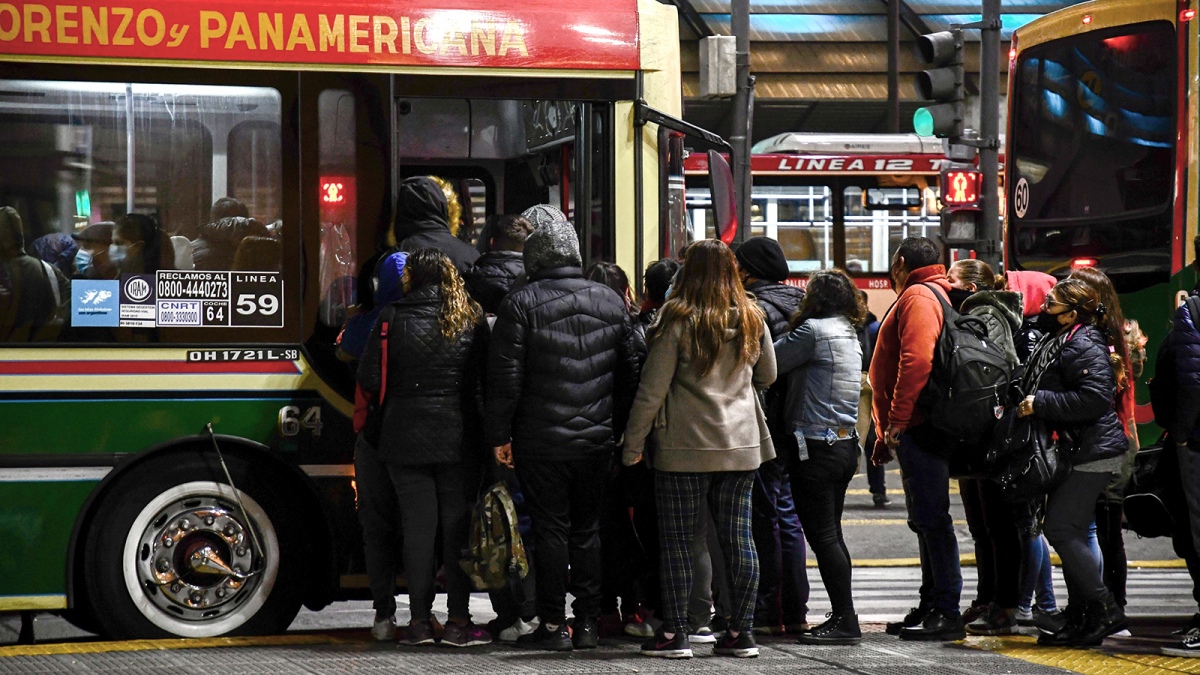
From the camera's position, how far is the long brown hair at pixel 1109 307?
277 inches

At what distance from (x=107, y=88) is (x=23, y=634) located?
265 centimetres

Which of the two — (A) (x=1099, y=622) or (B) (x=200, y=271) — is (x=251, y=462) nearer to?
(B) (x=200, y=271)

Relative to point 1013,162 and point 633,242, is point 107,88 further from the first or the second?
point 1013,162

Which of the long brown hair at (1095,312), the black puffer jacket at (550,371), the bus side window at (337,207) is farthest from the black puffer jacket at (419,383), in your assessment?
the long brown hair at (1095,312)

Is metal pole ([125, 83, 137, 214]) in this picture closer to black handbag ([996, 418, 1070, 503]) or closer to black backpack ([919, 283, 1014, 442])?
black backpack ([919, 283, 1014, 442])

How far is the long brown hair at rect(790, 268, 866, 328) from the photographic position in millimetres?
7133

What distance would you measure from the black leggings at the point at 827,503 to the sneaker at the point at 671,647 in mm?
764

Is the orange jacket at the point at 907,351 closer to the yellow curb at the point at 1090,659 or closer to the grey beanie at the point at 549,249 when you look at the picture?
the yellow curb at the point at 1090,659

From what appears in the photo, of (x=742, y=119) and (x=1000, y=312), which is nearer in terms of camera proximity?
(x=1000, y=312)

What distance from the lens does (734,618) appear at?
6.77 m

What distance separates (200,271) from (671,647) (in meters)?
2.61

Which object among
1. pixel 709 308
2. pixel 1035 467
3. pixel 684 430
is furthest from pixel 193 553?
pixel 1035 467

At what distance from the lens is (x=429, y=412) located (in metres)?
6.72

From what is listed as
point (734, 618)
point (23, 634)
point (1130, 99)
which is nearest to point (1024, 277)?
point (1130, 99)
